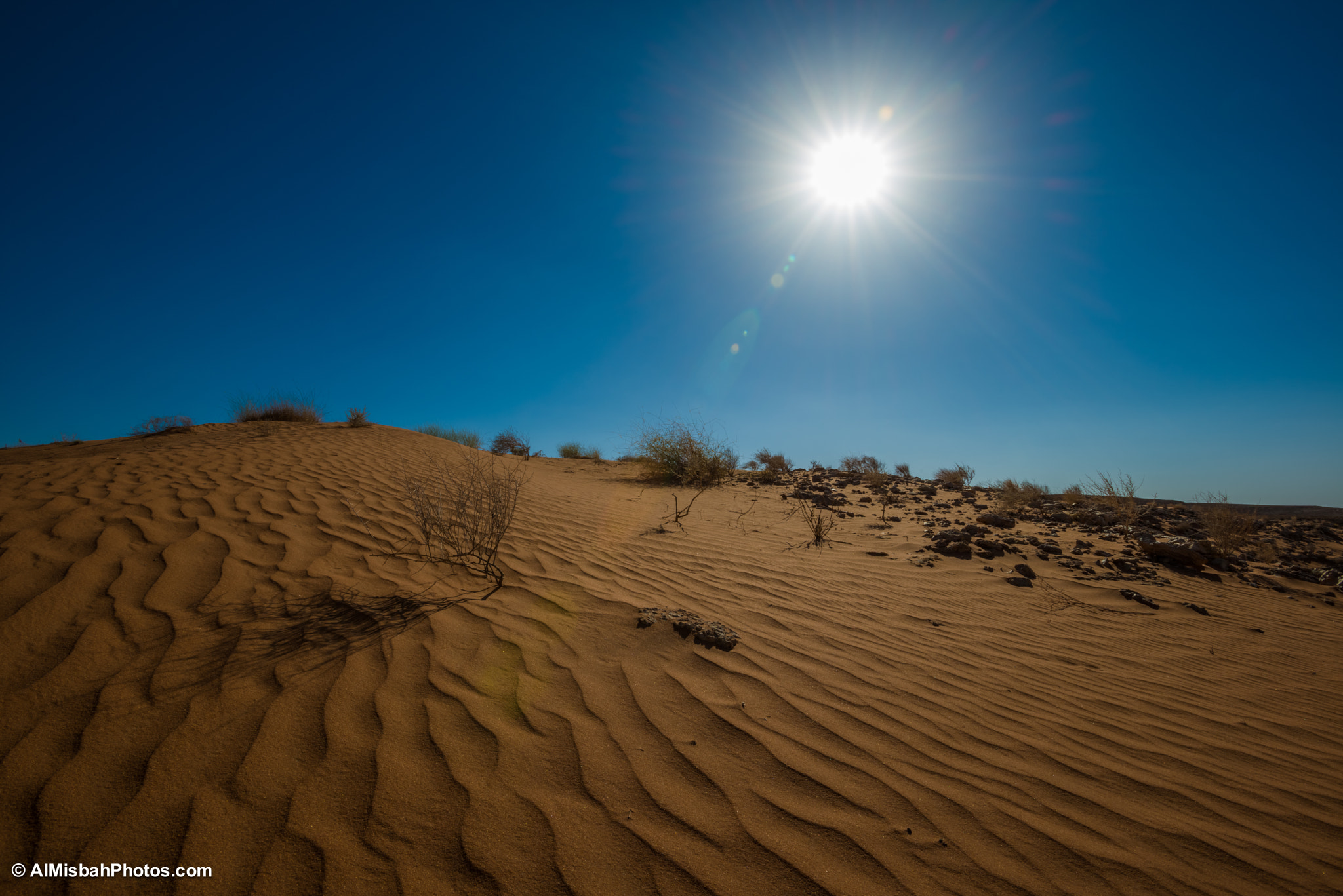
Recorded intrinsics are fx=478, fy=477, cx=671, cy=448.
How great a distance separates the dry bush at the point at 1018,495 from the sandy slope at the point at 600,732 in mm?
4313

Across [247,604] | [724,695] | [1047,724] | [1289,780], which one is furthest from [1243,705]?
[247,604]

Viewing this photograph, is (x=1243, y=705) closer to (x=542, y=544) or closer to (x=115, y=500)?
(x=542, y=544)

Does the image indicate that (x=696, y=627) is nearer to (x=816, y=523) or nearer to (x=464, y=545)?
(x=464, y=545)

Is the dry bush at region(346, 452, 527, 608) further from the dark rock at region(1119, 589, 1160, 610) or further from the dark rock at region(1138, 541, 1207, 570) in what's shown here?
the dark rock at region(1138, 541, 1207, 570)

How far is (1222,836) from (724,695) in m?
1.79

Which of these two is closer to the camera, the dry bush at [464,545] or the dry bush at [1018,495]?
the dry bush at [464,545]

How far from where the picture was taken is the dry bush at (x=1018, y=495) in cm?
791

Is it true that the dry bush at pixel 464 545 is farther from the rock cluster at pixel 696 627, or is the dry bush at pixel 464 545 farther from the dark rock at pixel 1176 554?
the dark rock at pixel 1176 554

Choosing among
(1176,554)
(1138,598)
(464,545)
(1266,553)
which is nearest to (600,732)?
(464,545)

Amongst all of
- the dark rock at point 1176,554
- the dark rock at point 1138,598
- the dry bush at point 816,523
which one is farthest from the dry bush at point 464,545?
the dark rock at point 1176,554

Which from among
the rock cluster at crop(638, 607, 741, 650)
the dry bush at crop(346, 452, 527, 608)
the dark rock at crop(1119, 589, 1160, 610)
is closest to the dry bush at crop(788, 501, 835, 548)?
the dark rock at crop(1119, 589, 1160, 610)

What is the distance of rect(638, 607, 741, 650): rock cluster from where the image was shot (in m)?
2.58

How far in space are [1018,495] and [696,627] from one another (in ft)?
27.7

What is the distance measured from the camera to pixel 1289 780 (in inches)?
81.3
